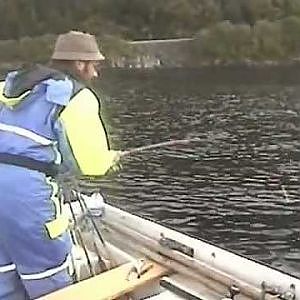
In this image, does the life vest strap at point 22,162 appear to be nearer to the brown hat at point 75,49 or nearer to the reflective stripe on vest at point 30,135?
the reflective stripe on vest at point 30,135

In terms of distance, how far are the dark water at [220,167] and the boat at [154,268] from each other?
10171 millimetres

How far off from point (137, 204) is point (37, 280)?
16.5 meters

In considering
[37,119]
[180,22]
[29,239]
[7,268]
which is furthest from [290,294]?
[180,22]

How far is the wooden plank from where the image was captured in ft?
14.7

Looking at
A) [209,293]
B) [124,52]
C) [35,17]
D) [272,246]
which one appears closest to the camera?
[209,293]

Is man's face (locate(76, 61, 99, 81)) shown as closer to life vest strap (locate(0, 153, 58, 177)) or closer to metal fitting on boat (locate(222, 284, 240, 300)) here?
life vest strap (locate(0, 153, 58, 177))

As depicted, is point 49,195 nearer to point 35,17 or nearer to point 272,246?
point 272,246

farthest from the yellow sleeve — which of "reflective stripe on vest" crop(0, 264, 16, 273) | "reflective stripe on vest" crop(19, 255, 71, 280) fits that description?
"reflective stripe on vest" crop(0, 264, 16, 273)

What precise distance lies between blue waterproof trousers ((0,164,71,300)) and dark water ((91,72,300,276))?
37.6ft

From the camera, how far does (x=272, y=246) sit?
17141 millimetres

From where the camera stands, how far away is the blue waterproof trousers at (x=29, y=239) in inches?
162

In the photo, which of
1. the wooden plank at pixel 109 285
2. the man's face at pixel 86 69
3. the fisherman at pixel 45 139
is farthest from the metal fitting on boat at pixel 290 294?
the man's face at pixel 86 69

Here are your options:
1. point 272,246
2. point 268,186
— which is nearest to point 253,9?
point 268,186

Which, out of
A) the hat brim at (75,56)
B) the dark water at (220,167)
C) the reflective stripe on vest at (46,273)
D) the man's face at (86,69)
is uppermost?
the hat brim at (75,56)
